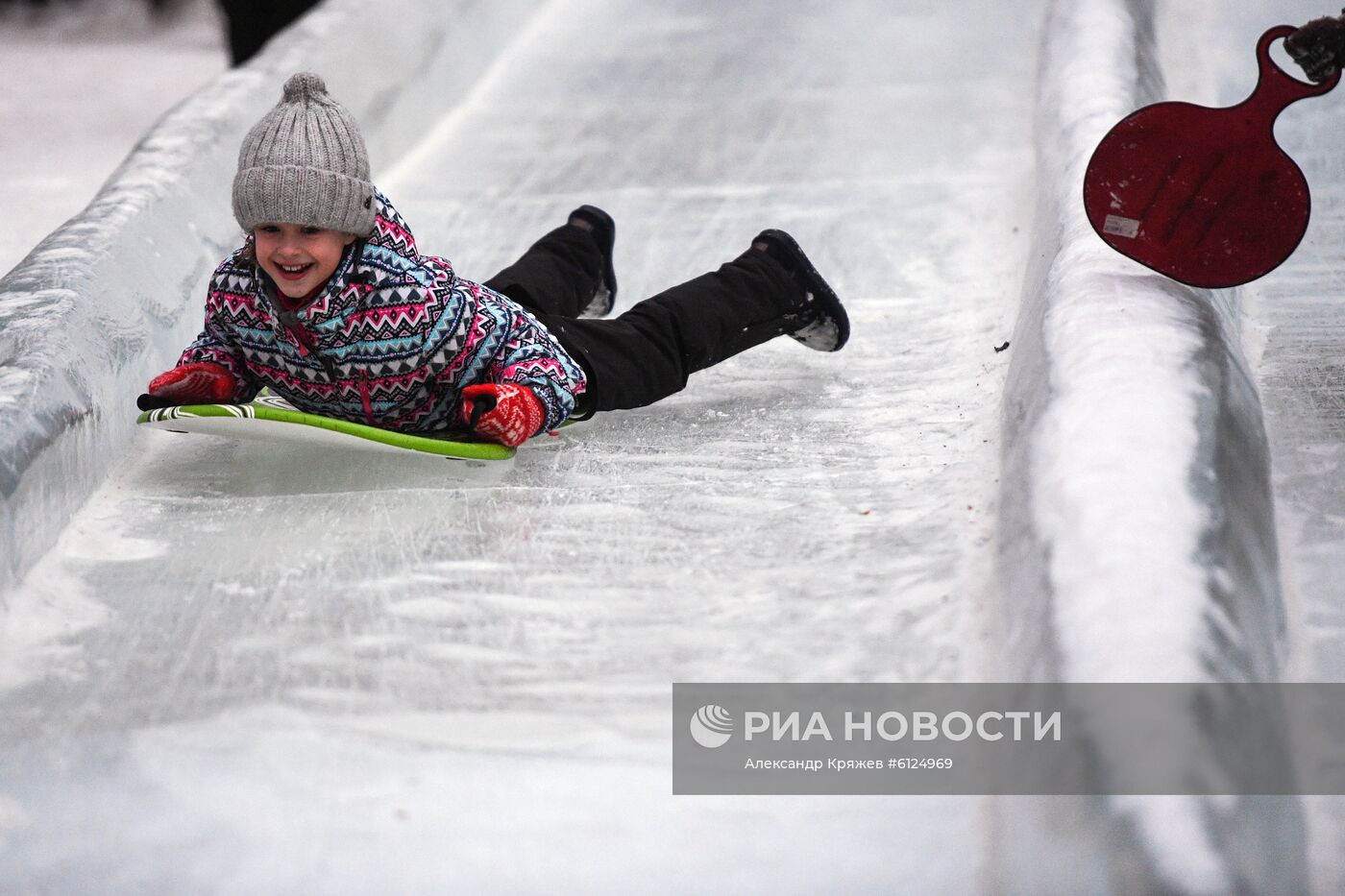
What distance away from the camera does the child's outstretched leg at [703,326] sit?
1.77 meters

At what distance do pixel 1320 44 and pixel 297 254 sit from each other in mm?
1145

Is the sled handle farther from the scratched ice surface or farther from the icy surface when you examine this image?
the icy surface

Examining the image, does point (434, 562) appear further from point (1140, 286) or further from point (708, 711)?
point (1140, 286)

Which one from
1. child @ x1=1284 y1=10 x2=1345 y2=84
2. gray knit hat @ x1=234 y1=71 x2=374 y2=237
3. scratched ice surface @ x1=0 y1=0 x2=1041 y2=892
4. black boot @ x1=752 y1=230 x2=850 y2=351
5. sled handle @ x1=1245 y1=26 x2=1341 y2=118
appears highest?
gray knit hat @ x1=234 y1=71 x2=374 y2=237

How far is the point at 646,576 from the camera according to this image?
1.40 meters

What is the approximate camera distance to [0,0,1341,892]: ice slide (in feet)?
3.40

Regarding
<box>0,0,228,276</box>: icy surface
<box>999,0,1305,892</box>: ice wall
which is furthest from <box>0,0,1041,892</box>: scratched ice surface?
<box>0,0,228,276</box>: icy surface

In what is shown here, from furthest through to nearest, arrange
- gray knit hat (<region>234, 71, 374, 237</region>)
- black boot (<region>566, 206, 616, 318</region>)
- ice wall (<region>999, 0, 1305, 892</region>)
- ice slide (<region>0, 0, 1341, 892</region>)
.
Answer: black boot (<region>566, 206, 616, 318</region>) → gray knit hat (<region>234, 71, 374, 237</region>) → ice slide (<region>0, 0, 1341, 892</region>) → ice wall (<region>999, 0, 1305, 892</region>)

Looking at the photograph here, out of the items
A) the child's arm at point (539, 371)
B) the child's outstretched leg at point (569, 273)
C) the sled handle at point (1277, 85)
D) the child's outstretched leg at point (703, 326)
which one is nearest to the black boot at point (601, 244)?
the child's outstretched leg at point (569, 273)

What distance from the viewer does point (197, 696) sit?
1.22 metres

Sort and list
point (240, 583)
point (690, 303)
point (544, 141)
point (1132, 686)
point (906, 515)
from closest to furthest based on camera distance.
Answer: point (1132, 686) < point (240, 583) < point (906, 515) < point (690, 303) < point (544, 141)

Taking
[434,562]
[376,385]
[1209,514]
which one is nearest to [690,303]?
[376,385]

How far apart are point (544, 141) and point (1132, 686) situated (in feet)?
7.85

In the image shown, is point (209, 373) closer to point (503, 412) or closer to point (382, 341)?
point (382, 341)
